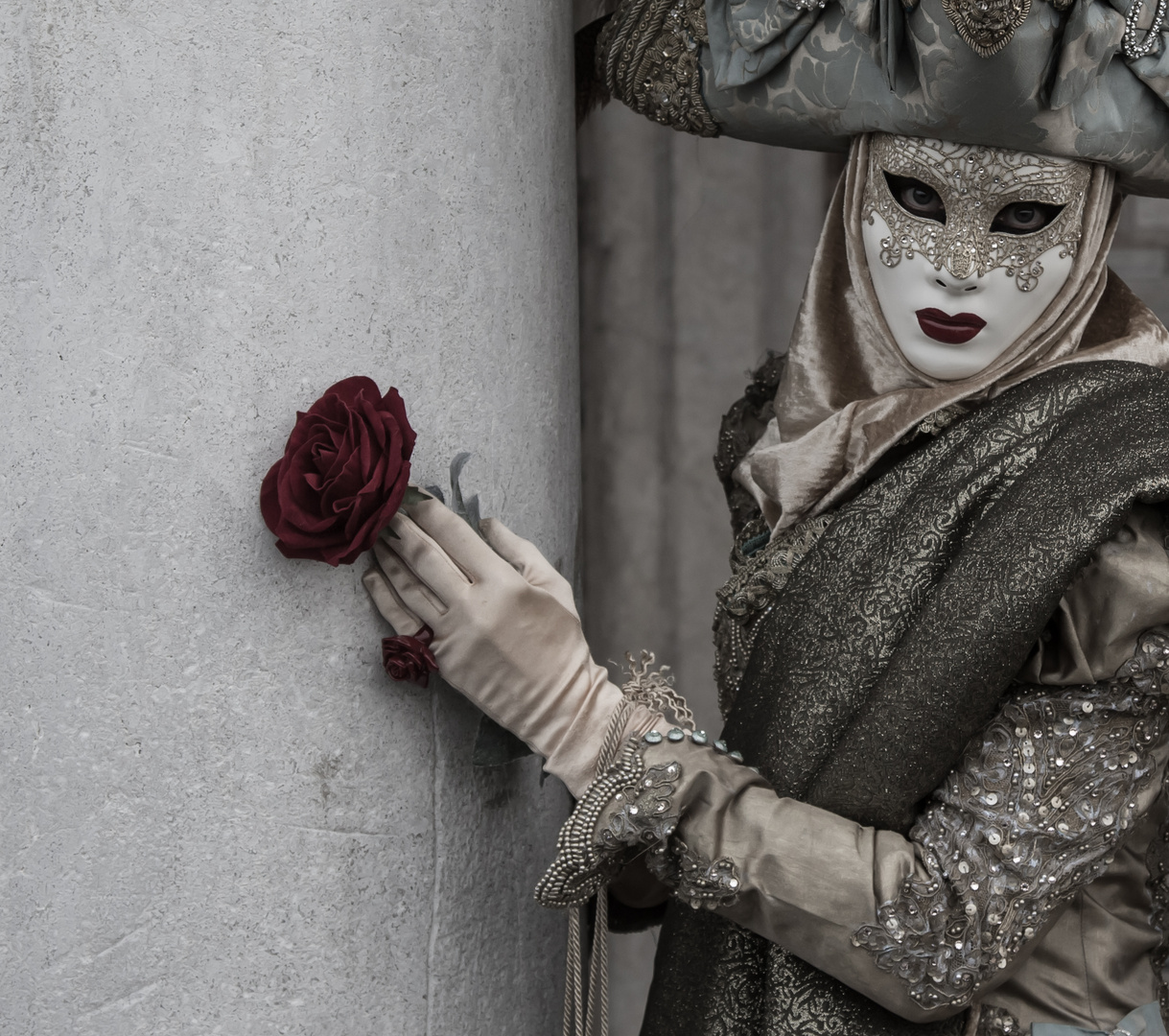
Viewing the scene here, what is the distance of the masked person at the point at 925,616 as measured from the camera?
1035mm

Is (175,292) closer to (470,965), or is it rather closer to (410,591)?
(410,591)

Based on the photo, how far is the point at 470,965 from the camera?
113 centimetres

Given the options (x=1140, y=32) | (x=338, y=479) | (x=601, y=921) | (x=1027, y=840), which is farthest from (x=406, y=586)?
(x=1140, y=32)

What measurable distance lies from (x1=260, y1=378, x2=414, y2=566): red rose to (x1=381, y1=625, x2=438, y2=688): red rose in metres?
0.08

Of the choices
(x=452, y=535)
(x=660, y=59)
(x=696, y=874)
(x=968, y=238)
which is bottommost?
(x=696, y=874)

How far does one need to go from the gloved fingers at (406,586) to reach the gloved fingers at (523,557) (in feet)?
0.26

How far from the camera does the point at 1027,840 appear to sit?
1027 millimetres

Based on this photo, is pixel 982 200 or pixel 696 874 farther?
pixel 982 200

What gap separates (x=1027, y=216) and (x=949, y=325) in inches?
4.5

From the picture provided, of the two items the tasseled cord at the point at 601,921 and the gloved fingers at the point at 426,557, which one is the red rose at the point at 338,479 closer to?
the gloved fingers at the point at 426,557

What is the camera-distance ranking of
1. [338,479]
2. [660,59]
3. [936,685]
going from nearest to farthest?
1. [338,479]
2. [936,685]
3. [660,59]

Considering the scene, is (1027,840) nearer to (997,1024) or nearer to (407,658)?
(997,1024)

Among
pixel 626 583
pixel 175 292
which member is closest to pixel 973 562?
pixel 175 292

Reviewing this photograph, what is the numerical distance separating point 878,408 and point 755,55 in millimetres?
345
